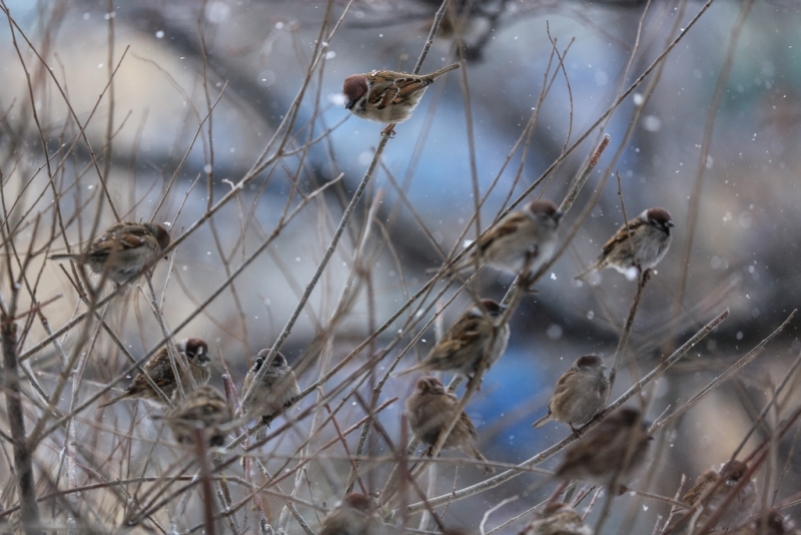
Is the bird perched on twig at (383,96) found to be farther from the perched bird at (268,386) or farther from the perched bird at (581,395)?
the perched bird at (581,395)

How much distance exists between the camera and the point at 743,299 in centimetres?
598

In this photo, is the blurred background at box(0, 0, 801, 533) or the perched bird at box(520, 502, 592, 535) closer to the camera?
the perched bird at box(520, 502, 592, 535)

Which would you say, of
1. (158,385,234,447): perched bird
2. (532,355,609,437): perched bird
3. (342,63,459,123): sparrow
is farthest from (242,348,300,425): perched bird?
(342,63,459,123): sparrow

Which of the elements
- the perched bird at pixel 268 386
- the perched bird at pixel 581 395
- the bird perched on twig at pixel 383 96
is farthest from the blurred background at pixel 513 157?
the perched bird at pixel 581 395

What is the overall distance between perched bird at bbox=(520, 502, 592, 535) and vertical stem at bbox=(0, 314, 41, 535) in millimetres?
1132

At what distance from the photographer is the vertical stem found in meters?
1.58

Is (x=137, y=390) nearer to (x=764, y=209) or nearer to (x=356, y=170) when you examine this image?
(x=356, y=170)

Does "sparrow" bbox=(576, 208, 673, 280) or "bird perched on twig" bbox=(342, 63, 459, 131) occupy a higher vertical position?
"bird perched on twig" bbox=(342, 63, 459, 131)

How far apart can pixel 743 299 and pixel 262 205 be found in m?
3.84

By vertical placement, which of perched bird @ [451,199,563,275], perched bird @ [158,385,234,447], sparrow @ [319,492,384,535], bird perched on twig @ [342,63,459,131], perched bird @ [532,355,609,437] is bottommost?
sparrow @ [319,492,384,535]

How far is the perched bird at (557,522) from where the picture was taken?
186 cm

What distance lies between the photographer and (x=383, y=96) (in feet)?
10.2

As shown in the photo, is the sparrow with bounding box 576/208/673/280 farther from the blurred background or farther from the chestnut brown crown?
the blurred background

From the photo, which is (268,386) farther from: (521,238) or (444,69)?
(444,69)
